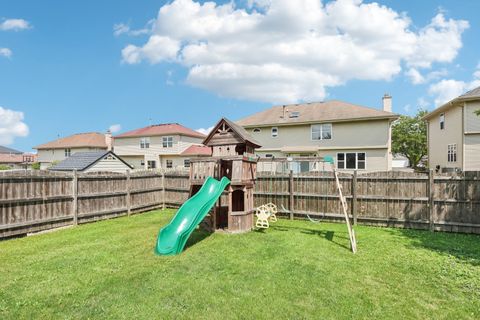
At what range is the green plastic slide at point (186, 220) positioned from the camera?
22.5 ft

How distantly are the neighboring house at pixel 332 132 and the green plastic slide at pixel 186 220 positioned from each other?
16.7m

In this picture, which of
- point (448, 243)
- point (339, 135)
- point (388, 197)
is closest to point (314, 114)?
point (339, 135)

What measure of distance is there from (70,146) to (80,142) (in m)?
1.52

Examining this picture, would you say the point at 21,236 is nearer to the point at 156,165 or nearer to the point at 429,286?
the point at 429,286

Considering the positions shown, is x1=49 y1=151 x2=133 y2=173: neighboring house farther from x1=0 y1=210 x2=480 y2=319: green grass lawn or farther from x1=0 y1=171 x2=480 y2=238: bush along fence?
x1=0 y1=210 x2=480 y2=319: green grass lawn

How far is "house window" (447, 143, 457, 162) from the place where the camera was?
2012 centimetres

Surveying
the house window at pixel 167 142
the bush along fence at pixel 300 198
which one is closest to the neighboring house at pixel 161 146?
the house window at pixel 167 142

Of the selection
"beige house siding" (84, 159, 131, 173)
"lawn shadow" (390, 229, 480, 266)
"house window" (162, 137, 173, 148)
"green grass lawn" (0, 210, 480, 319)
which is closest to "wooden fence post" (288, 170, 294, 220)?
"green grass lawn" (0, 210, 480, 319)

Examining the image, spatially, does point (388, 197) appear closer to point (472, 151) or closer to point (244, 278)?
point (244, 278)

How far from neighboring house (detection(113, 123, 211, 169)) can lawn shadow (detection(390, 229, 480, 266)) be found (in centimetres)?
2696

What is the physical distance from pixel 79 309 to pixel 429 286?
5.89 meters

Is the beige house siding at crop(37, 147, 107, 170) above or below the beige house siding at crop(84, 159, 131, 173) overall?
above

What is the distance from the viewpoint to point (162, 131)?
35094mm

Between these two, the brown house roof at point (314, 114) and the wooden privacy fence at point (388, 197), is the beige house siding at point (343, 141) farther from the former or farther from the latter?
the wooden privacy fence at point (388, 197)
